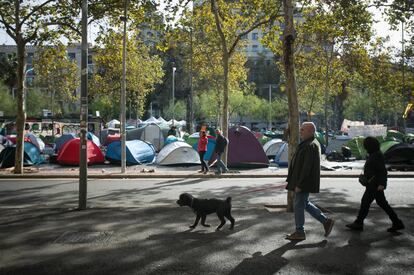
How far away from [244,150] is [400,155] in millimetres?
6090

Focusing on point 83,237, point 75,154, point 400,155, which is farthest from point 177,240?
point 400,155

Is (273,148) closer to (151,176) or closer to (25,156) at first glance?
(151,176)

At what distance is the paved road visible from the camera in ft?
17.3

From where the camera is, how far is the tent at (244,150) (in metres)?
18.4

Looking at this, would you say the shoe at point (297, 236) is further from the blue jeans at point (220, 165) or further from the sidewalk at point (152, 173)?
the blue jeans at point (220, 165)

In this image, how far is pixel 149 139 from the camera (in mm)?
25688

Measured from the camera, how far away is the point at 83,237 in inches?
263

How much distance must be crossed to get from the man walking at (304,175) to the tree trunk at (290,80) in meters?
2.13

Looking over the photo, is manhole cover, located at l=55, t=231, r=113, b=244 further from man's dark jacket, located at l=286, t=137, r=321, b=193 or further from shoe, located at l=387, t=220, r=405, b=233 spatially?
shoe, located at l=387, t=220, r=405, b=233

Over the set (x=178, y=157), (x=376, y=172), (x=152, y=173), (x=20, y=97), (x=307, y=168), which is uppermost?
(x=20, y=97)

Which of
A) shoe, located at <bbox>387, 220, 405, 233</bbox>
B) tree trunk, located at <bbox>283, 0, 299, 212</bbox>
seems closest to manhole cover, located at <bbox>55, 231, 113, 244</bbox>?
tree trunk, located at <bbox>283, 0, 299, 212</bbox>

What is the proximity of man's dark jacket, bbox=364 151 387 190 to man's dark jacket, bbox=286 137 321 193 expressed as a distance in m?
1.18

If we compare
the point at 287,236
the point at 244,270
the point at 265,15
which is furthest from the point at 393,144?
the point at 244,270

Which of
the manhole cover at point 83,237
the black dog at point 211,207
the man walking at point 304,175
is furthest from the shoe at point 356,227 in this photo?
the manhole cover at point 83,237
